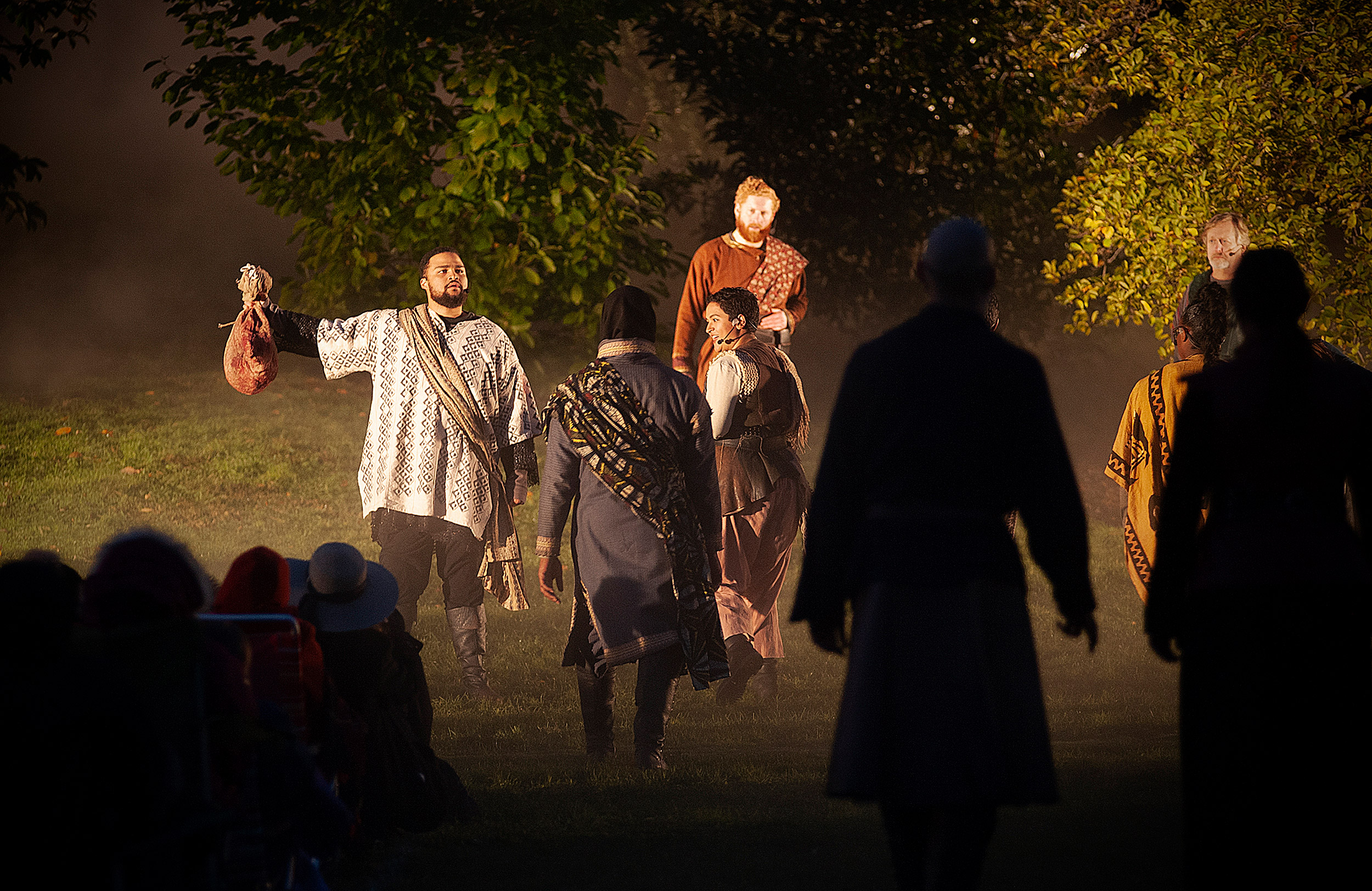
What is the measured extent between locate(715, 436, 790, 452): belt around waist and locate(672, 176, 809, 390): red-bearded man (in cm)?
123

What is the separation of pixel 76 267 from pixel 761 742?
1842 cm

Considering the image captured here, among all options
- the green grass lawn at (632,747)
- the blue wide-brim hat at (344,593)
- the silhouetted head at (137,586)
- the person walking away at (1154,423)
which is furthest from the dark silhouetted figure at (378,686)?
the person walking away at (1154,423)

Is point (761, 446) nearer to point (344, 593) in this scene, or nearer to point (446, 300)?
point (446, 300)

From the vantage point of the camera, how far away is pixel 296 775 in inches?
139

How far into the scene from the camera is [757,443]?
8.72 metres

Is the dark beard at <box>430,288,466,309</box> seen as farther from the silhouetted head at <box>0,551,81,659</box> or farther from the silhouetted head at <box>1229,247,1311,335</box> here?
the silhouetted head at <box>0,551,81,659</box>

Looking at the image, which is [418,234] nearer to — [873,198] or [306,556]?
[306,556]

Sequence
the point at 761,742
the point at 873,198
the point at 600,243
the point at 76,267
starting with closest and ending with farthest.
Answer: the point at 761,742 → the point at 600,243 → the point at 873,198 → the point at 76,267

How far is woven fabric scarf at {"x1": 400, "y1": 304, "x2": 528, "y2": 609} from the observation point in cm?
846

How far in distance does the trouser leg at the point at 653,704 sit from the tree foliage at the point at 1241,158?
28.3 ft

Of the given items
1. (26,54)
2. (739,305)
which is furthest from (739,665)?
(26,54)

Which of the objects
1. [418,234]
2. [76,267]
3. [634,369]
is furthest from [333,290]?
[76,267]

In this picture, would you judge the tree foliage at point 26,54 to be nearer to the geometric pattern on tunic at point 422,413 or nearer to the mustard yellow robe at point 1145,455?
the geometric pattern on tunic at point 422,413

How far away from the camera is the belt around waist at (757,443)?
8.71m
